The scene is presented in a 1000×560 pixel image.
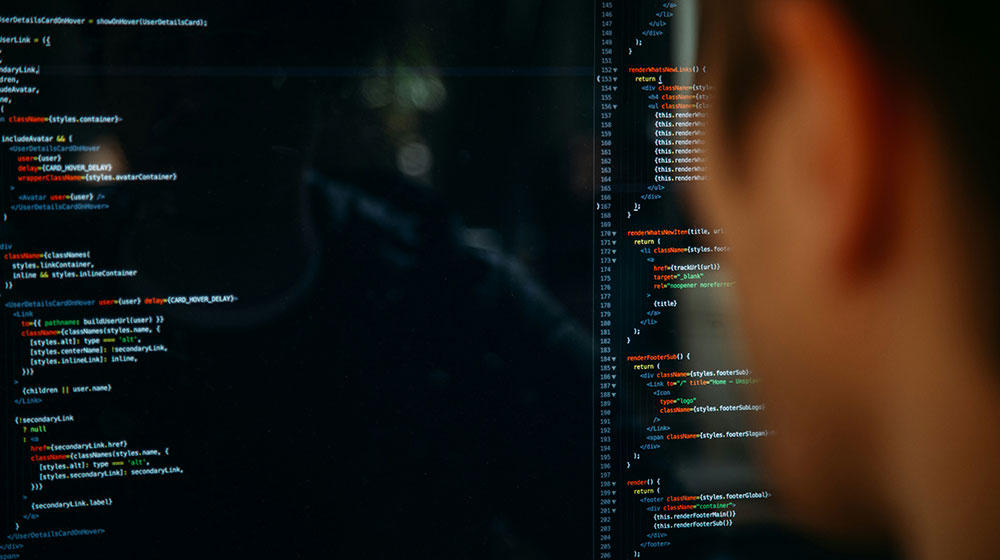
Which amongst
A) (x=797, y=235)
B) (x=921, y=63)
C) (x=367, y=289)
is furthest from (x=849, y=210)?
(x=367, y=289)

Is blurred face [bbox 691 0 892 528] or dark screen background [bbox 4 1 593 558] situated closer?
dark screen background [bbox 4 1 593 558]

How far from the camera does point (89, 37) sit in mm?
1030

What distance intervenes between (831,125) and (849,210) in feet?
0.37

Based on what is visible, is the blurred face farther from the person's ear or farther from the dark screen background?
the dark screen background

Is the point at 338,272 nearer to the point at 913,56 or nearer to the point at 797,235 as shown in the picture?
the point at 797,235

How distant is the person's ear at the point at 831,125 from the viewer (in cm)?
115

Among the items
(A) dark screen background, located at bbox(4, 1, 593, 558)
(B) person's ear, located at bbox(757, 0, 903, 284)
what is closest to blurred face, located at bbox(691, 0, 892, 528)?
(B) person's ear, located at bbox(757, 0, 903, 284)

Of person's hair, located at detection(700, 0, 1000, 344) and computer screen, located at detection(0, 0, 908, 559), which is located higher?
person's hair, located at detection(700, 0, 1000, 344)

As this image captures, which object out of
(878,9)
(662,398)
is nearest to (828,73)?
(878,9)

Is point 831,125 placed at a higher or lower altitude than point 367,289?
higher

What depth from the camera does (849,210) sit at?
46.4 inches

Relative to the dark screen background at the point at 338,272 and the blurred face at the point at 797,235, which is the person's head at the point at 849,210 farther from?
the dark screen background at the point at 338,272

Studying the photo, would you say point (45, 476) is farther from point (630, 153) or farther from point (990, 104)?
point (990, 104)

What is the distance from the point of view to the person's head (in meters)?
1.14
